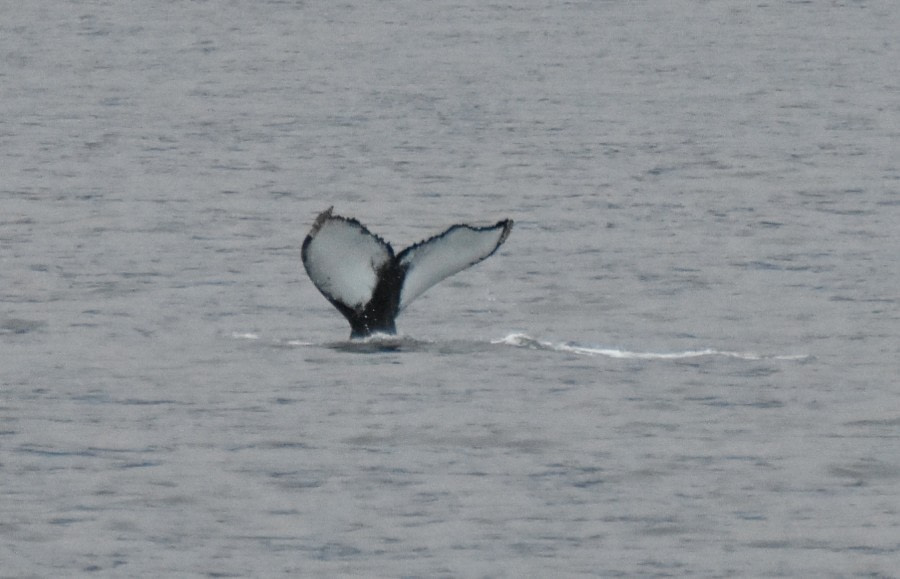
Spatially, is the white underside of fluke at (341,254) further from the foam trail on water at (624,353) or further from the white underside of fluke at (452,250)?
the foam trail on water at (624,353)

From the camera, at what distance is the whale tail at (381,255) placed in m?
12.5

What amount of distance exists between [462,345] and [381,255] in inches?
57.6

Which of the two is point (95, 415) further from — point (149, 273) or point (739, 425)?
point (149, 273)

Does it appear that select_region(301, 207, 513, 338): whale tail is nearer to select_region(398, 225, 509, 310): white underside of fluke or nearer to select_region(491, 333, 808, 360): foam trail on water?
select_region(398, 225, 509, 310): white underside of fluke

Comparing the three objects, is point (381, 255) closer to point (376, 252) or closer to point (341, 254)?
point (376, 252)

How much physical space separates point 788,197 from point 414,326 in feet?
25.8

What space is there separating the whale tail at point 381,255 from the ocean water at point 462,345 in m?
0.53

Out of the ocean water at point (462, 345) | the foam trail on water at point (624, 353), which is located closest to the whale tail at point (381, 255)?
the ocean water at point (462, 345)

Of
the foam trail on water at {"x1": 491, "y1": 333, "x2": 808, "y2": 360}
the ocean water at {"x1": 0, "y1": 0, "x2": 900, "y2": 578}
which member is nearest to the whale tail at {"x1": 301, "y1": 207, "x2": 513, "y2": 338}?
the ocean water at {"x1": 0, "y1": 0, "x2": 900, "y2": 578}

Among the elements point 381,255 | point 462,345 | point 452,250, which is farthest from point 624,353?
point 381,255

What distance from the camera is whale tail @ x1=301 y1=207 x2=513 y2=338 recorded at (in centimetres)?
1254

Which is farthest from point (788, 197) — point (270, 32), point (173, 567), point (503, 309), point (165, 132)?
point (270, 32)

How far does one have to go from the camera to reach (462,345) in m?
13.9

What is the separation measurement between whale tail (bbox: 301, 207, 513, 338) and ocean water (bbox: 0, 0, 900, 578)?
1.74 ft
